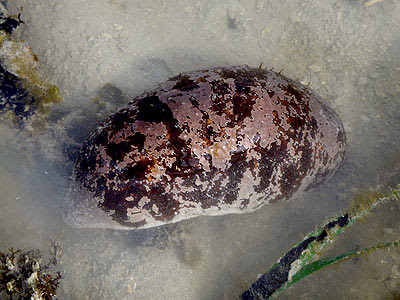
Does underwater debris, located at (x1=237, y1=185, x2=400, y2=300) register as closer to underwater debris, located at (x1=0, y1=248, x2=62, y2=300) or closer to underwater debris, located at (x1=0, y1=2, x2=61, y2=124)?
underwater debris, located at (x1=0, y1=248, x2=62, y2=300)

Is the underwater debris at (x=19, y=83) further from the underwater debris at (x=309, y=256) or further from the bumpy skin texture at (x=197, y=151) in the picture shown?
the underwater debris at (x=309, y=256)

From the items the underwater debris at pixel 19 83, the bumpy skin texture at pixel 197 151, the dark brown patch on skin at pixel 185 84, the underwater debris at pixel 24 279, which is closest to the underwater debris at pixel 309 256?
the bumpy skin texture at pixel 197 151

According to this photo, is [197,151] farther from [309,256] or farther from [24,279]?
[24,279]

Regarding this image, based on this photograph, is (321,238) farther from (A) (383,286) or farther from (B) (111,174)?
(B) (111,174)

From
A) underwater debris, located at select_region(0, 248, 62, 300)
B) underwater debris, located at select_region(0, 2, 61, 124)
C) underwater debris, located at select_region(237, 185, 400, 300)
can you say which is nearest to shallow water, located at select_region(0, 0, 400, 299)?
underwater debris, located at select_region(0, 2, 61, 124)

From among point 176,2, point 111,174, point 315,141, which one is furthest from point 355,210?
point 176,2

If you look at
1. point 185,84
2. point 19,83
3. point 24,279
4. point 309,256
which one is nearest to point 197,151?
point 185,84
